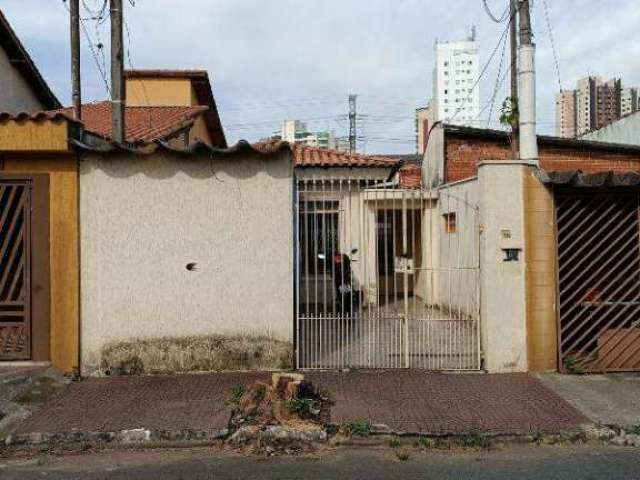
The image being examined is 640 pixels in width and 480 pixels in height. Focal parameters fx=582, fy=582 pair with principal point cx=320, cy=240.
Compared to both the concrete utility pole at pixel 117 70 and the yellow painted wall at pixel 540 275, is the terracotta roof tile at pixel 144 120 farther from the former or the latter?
the yellow painted wall at pixel 540 275

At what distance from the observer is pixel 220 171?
284 inches

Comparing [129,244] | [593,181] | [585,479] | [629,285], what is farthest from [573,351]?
[129,244]

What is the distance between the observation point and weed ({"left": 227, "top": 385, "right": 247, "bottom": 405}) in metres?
6.11

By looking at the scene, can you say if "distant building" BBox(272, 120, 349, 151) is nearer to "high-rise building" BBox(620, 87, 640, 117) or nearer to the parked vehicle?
"high-rise building" BBox(620, 87, 640, 117)

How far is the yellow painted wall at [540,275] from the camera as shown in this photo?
722 centimetres

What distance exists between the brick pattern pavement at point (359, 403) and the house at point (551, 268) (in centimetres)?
58

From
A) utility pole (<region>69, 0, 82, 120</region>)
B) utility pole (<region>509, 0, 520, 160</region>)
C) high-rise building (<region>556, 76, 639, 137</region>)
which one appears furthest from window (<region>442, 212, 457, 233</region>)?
high-rise building (<region>556, 76, 639, 137</region>)

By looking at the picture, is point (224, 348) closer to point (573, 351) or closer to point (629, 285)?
point (573, 351)

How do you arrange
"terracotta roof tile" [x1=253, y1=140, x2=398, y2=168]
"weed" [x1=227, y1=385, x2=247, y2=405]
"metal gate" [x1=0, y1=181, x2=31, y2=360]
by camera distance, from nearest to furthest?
"weed" [x1=227, y1=385, x2=247, y2=405] < "metal gate" [x1=0, y1=181, x2=31, y2=360] < "terracotta roof tile" [x1=253, y1=140, x2=398, y2=168]

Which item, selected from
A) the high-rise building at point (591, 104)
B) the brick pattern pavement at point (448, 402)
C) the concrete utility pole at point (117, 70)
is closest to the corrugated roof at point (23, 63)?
the concrete utility pole at point (117, 70)

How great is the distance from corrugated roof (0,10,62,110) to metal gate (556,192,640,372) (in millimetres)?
13980

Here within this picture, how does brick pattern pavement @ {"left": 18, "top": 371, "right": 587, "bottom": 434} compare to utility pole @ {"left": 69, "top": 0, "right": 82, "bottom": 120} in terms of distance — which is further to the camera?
utility pole @ {"left": 69, "top": 0, "right": 82, "bottom": 120}

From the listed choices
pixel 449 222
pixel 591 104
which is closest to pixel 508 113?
pixel 449 222

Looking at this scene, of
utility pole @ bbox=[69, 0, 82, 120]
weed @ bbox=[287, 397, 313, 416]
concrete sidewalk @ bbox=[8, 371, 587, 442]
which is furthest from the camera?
utility pole @ bbox=[69, 0, 82, 120]
